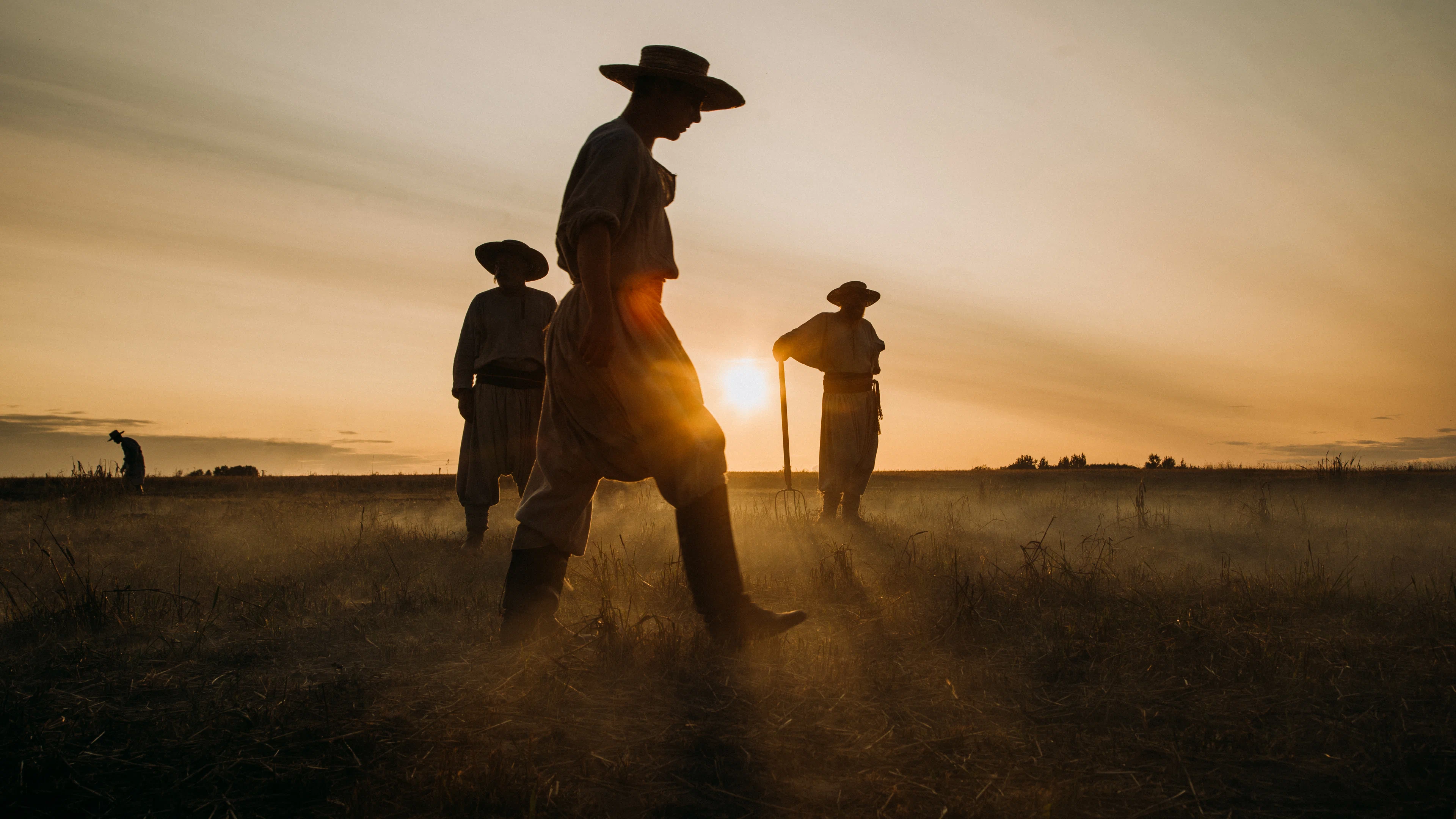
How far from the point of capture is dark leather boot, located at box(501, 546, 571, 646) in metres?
3.11

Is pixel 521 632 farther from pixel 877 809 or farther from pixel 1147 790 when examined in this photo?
pixel 1147 790

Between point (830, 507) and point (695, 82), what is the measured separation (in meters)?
5.99

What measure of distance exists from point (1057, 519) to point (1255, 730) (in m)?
7.05

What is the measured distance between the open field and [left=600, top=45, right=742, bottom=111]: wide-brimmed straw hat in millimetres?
2119

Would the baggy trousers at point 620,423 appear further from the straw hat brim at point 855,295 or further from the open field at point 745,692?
the straw hat brim at point 855,295

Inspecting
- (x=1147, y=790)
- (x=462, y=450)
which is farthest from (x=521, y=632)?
(x=462, y=450)

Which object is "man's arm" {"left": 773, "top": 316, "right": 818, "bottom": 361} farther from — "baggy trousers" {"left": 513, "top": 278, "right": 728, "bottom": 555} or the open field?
"baggy trousers" {"left": 513, "top": 278, "right": 728, "bottom": 555}

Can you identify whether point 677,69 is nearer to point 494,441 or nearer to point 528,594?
point 528,594

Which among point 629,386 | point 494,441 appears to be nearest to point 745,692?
point 629,386

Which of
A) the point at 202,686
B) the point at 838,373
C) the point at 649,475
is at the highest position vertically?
the point at 838,373

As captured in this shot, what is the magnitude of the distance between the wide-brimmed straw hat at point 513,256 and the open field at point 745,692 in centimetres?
257

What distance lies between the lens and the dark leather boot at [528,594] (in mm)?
3113

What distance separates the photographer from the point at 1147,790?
192 cm

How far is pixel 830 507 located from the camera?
335 inches
